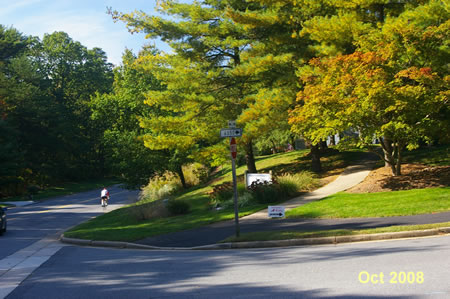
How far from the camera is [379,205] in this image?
1602 centimetres

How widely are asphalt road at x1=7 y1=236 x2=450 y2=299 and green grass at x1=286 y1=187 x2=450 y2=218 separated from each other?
4009 millimetres

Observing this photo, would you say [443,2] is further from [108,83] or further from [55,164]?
[108,83]

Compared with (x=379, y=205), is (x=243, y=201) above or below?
above

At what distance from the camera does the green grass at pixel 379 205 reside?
14.8 m

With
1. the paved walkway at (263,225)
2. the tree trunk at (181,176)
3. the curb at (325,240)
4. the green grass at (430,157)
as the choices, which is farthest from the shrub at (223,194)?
the tree trunk at (181,176)

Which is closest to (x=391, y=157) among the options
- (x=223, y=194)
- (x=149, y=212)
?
(x=223, y=194)

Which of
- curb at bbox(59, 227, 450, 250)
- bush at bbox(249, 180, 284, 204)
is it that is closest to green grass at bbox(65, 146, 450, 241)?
bush at bbox(249, 180, 284, 204)

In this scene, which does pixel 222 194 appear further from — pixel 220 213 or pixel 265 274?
pixel 265 274

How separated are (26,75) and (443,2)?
2157 inches

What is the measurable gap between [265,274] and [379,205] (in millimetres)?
8993

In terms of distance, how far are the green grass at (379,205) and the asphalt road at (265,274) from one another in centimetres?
401

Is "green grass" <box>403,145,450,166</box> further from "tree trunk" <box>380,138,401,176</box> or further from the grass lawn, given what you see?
the grass lawn

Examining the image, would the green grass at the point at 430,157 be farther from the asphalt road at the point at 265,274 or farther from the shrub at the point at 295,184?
the asphalt road at the point at 265,274

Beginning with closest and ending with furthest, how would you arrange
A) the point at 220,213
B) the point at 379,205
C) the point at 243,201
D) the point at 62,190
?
the point at 379,205
the point at 220,213
the point at 243,201
the point at 62,190
